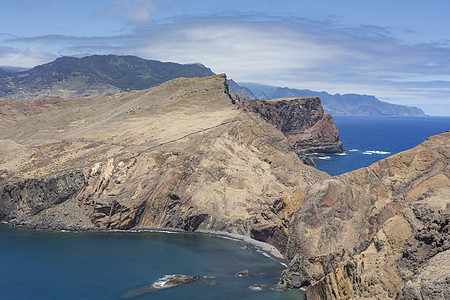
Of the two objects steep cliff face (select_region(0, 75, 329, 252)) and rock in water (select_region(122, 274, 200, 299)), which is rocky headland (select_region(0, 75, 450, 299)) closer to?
steep cliff face (select_region(0, 75, 329, 252))

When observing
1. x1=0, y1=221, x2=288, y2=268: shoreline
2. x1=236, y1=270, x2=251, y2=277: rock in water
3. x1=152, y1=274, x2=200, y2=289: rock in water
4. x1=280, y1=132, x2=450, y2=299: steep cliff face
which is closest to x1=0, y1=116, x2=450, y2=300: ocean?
x1=236, y1=270, x2=251, y2=277: rock in water

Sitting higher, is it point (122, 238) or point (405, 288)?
point (405, 288)

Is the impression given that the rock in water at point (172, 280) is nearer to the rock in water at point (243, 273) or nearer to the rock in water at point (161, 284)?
the rock in water at point (161, 284)

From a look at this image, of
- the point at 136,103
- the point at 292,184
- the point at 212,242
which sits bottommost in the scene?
the point at 212,242

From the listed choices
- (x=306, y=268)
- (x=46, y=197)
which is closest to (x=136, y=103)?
(x=46, y=197)

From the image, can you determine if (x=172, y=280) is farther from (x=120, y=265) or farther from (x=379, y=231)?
(x=379, y=231)

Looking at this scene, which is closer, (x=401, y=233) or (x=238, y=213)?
(x=401, y=233)

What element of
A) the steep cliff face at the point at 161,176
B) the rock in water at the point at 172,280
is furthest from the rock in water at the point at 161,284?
the steep cliff face at the point at 161,176

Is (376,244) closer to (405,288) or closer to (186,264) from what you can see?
(405,288)
